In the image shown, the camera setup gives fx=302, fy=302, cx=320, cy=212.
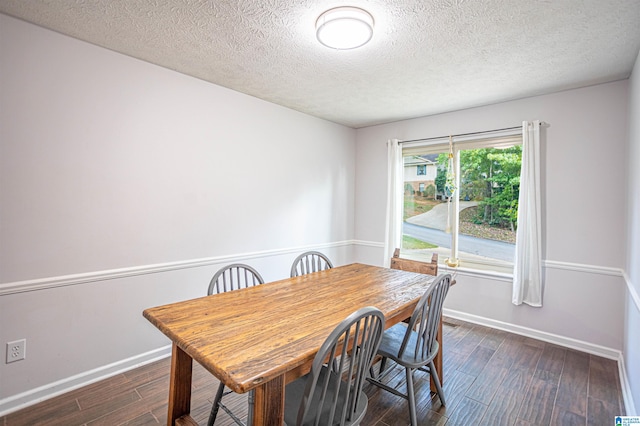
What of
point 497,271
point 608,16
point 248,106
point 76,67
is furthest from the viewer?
point 497,271

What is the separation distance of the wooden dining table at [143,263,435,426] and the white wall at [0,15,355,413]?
40.1 inches

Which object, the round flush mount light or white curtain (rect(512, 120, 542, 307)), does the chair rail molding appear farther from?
white curtain (rect(512, 120, 542, 307))

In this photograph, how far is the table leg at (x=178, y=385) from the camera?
145cm

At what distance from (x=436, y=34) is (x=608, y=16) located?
93cm

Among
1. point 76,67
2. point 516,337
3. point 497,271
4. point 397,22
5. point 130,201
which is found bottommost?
point 516,337

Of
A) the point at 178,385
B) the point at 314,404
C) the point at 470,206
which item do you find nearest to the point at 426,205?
the point at 470,206

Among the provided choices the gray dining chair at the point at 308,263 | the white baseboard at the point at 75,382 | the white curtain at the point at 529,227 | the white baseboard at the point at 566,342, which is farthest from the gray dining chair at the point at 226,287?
the white curtain at the point at 529,227

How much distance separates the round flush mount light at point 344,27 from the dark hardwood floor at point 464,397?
2.33 m

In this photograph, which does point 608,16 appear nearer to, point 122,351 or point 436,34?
point 436,34

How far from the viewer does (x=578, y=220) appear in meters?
2.79

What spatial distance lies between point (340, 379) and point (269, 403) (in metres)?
0.29

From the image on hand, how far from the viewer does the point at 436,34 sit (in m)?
1.93

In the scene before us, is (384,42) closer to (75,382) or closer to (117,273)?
(117,273)

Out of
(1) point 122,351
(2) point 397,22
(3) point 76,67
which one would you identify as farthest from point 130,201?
(2) point 397,22
